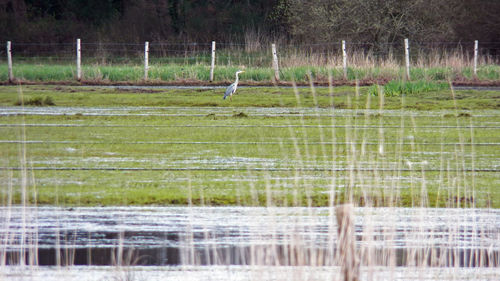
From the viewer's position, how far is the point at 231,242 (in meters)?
7.68

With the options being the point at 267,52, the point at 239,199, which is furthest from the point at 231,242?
the point at 267,52

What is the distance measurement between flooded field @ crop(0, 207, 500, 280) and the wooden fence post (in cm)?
40

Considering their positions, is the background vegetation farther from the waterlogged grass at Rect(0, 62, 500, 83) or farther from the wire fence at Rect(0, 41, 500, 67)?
the waterlogged grass at Rect(0, 62, 500, 83)

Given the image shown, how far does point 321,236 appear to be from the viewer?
802 cm

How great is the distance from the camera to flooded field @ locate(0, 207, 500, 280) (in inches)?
257

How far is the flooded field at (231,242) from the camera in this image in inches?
257

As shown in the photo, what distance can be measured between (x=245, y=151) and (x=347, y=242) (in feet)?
29.5

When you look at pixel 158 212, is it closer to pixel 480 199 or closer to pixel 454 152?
pixel 480 199

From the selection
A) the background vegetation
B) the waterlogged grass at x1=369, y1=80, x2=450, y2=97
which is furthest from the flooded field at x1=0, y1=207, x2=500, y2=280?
the background vegetation

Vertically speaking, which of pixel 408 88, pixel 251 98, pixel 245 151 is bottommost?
pixel 245 151

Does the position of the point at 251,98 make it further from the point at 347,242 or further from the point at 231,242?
the point at 347,242

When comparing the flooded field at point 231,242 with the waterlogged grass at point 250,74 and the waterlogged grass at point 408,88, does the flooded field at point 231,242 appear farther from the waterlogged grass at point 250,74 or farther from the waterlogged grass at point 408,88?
the waterlogged grass at point 250,74

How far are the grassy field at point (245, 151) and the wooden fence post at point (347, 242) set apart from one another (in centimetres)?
88

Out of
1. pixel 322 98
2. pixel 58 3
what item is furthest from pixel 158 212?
pixel 58 3
